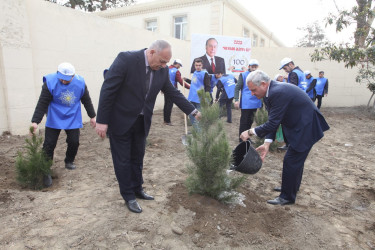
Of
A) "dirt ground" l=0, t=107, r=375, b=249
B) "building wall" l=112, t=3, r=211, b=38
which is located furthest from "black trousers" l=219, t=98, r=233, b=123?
Result: "building wall" l=112, t=3, r=211, b=38

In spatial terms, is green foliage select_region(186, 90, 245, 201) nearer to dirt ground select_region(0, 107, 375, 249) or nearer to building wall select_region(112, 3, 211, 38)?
dirt ground select_region(0, 107, 375, 249)

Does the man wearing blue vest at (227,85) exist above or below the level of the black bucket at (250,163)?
above

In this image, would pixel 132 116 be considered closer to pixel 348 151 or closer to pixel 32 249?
pixel 32 249

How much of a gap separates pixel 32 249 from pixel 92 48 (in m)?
5.81

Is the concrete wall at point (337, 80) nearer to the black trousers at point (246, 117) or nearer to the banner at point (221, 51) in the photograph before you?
the banner at point (221, 51)

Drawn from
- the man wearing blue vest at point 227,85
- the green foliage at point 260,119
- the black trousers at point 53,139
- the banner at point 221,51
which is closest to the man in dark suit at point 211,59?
the banner at point 221,51

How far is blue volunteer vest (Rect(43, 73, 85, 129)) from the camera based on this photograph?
3443 millimetres

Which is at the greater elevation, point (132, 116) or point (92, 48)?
point (92, 48)

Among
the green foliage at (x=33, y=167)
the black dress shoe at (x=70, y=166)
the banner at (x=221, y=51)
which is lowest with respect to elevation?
the black dress shoe at (x=70, y=166)

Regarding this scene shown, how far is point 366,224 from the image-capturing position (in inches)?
110

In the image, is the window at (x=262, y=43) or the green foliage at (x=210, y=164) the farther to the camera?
the window at (x=262, y=43)

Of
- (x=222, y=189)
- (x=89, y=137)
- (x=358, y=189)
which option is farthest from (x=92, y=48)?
(x=358, y=189)

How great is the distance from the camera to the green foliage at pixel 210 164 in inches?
103

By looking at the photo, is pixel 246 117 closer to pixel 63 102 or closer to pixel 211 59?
pixel 63 102
